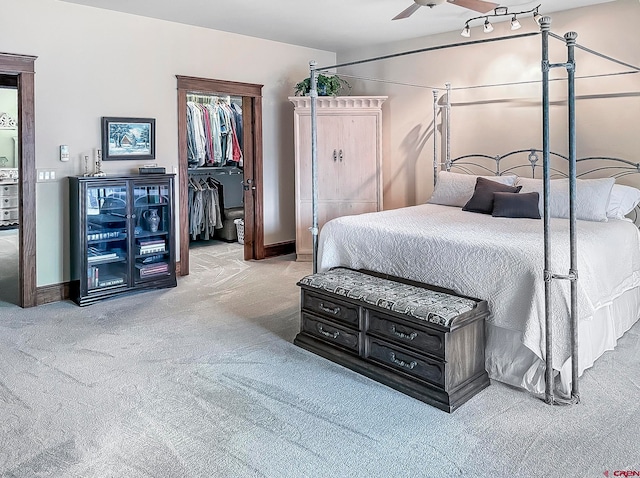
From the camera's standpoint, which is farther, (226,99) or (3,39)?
(226,99)

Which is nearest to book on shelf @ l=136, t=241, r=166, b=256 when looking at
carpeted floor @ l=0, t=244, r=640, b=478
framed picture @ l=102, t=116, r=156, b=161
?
framed picture @ l=102, t=116, r=156, b=161

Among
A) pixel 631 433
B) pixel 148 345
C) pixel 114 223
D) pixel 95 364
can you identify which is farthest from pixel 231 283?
pixel 631 433

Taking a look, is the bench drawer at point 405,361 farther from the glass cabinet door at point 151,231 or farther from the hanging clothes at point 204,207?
the hanging clothes at point 204,207

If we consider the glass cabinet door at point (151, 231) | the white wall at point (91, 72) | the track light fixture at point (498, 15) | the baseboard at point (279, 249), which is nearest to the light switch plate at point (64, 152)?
the white wall at point (91, 72)

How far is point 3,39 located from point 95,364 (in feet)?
9.63

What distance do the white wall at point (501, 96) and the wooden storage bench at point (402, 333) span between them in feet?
9.16

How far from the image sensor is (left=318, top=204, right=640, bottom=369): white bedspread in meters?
2.85

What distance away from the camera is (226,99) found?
7520 mm

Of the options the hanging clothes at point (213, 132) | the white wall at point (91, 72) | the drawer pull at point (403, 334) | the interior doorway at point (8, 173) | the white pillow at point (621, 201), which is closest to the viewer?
the drawer pull at point (403, 334)

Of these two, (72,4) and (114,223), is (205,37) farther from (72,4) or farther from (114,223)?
(114,223)

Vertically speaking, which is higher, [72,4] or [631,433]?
[72,4]

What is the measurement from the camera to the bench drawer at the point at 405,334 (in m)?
2.81

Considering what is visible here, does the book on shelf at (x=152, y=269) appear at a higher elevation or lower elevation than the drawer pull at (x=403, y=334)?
higher

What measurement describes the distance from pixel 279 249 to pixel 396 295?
3.91m
